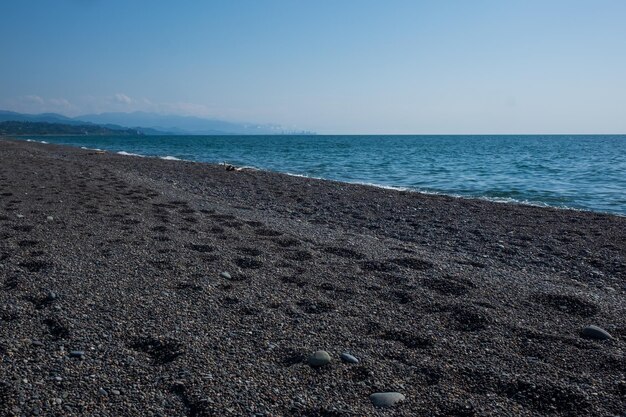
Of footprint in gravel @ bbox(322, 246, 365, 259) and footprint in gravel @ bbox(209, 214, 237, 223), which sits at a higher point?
footprint in gravel @ bbox(209, 214, 237, 223)

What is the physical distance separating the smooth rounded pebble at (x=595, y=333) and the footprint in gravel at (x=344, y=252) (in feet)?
10.6

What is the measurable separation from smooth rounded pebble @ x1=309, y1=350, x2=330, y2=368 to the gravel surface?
8 cm

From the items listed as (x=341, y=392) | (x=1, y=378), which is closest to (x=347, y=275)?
(x=341, y=392)

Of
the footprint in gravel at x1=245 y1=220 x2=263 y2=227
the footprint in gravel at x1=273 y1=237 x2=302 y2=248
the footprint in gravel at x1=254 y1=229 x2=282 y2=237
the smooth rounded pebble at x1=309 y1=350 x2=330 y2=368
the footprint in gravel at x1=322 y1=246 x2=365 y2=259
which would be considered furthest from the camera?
the footprint in gravel at x1=245 y1=220 x2=263 y2=227

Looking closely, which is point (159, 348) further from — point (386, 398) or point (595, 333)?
point (595, 333)

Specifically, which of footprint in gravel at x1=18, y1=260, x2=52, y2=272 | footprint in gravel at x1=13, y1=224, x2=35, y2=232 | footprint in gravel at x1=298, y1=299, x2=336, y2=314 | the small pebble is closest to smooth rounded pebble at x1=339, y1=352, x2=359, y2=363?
footprint in gravel at x1=298, y1=299, x2=336, y2=314

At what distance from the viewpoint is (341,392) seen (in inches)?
133

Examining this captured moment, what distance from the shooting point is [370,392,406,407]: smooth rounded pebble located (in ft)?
10.6

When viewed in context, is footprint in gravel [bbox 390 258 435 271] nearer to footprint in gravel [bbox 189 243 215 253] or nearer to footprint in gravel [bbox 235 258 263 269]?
footprint in gravel [bbox 235 258 263 269]

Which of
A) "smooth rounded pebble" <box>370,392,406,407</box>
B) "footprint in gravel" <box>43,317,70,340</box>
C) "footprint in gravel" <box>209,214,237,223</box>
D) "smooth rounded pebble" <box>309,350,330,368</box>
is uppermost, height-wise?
"footprint in gravel" <box>209,214,237,223</box>

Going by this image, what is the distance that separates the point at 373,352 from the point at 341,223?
21.9 feet

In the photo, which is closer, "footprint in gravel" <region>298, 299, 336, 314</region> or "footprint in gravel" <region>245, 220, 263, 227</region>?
"footprint in gravel" <region>298, 299, 336, 314</region>

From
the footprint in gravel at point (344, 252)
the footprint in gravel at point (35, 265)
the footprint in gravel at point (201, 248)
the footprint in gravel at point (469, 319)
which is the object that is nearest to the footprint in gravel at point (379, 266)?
the footprint in gravel at point (344, 252)

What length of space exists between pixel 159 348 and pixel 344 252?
3980 mm
